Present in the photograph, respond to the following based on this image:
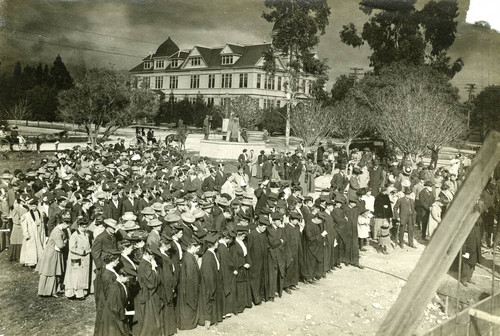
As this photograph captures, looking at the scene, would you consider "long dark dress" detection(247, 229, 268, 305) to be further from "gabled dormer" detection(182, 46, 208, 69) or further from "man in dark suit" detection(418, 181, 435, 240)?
"gabled dormer" detection(182, 46, 208, 69)

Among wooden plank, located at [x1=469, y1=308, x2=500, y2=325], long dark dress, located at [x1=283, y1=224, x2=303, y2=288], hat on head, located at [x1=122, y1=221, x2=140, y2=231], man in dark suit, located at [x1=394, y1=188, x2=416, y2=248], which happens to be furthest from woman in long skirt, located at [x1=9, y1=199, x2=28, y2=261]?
man in dark suit, located at [x1=394, y1=188, x2=416, y2=248]

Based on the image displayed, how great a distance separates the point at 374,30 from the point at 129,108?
64.4ft

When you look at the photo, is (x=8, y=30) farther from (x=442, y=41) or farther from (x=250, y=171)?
(x=442, y=41)

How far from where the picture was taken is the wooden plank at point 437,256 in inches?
76.1

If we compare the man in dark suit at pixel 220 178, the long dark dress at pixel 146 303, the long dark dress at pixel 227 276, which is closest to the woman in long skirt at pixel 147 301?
the long dark dress at pixel 146 303

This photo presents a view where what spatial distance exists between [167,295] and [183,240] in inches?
45.1

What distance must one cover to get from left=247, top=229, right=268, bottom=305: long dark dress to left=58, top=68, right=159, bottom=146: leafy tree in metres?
20.8

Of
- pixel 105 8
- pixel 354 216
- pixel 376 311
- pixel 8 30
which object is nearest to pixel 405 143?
pixel 354 216

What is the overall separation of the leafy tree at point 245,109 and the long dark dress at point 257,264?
34.3 m

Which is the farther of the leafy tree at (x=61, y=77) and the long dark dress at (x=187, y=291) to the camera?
the leafy tree at (x=61, y=77)

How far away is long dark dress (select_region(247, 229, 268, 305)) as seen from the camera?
305 inches

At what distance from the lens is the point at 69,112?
2492 cm

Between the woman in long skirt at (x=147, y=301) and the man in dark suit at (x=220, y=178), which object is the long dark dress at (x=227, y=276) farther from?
the man in dark suit at (x=220, y=178)

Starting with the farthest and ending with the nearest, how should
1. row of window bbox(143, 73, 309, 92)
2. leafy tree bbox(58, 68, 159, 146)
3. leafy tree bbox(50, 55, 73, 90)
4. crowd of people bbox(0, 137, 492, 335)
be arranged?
1. row of window bbox(143, 73, 309, 92)
2. leafy tree bbox(50, 55, 73, 90)
3. leafy tree bbox(58, 68, 159, 146)
4. crowd of people bbox(0, 137, 492, 335)
